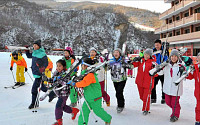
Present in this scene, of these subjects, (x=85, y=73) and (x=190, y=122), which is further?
(x=190, y=122)

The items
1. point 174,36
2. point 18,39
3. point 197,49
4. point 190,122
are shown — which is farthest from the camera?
point 18,39

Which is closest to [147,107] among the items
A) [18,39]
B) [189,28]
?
[189,28]

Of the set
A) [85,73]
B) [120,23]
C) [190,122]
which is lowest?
[190,122]

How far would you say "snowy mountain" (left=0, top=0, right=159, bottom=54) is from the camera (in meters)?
43.6

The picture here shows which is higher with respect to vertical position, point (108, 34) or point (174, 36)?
point (108, 34)

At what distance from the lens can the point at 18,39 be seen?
133 ft

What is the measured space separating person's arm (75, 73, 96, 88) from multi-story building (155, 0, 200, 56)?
2382 centimetres

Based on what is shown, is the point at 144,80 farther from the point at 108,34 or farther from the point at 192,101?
the point at 108,34

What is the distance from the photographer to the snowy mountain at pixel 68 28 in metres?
43.6

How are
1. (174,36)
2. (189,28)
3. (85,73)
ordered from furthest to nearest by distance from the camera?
(174,36), (189,28), (85,73)

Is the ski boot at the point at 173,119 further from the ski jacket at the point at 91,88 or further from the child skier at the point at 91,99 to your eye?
the ski jacket at the point at 91,88

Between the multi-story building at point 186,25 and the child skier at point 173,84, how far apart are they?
73.4ft

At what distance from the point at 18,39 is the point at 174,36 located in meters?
36.0

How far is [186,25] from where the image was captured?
25906 millimetres
